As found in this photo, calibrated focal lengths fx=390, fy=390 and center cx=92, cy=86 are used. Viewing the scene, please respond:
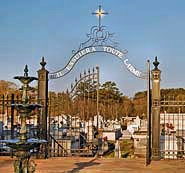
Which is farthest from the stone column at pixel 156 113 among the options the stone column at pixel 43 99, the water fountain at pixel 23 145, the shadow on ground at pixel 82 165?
the water fountain at pixel 23 145

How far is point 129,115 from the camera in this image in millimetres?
32688

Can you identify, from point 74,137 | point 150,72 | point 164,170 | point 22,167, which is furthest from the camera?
point 74,137

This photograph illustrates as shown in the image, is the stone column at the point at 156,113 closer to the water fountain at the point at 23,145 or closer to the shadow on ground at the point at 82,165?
the shadow on ground at the point at 82,165

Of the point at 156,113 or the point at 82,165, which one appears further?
the point at 156,113

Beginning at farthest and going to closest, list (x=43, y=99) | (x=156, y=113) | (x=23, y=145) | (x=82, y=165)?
(x=43, y=99) → (x=156, y=113) → (x=82, y=165) → (x=23, y=145)

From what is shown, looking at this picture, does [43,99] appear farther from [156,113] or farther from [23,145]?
[23,145]

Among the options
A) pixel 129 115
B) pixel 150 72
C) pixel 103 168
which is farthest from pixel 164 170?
pixel 129 115

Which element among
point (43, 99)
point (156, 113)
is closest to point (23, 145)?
point (43, 99)

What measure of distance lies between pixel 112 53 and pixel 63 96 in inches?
94.7

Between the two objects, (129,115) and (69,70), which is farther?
(129,115)

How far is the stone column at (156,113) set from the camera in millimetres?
12438

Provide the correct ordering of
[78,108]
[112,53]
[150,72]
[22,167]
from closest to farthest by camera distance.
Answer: [22,167] → [150,72] → [112,53] → [78,108]

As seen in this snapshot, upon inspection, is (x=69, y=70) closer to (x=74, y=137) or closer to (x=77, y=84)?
(x=77, y=84)

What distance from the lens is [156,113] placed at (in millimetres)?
12531
